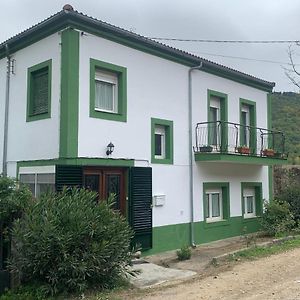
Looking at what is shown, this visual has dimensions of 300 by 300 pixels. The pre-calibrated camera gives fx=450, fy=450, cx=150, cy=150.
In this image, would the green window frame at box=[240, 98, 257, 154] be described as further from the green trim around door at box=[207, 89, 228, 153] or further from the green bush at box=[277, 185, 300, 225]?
the green bush at box=[277, 185, 300, 225]

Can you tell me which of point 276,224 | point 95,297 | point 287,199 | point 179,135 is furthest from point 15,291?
point 287,199

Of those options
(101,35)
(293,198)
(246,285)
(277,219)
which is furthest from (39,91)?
(293,198)

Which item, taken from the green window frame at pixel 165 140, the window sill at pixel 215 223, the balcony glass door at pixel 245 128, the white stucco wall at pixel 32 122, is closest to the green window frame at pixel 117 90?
the white stucco wall at pixel 32 122

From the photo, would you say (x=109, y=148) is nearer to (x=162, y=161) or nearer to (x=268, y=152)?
(x=162, y=161)

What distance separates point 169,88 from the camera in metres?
13.5

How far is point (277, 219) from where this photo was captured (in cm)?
1548

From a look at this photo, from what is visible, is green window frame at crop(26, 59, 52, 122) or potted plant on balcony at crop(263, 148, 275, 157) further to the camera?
potted plant on balcony at crop(263, 148, 275, 157)

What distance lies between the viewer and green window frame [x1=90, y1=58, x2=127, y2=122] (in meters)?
11.1

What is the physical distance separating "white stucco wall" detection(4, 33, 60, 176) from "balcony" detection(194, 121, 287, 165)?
5.11m

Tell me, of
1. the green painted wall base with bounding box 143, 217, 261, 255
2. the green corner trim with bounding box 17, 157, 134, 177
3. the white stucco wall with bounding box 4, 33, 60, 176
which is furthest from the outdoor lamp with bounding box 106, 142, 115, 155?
the green painted wall base with bounding box 143, 217, 261, 255

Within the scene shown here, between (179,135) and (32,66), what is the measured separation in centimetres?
479

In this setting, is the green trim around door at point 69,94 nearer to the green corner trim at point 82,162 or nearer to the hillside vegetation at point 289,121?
the green corner trim at point 82,162

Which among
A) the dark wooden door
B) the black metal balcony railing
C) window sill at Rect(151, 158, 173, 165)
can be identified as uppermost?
the black metal balcony railing

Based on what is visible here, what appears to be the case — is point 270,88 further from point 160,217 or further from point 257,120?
point 160,217
